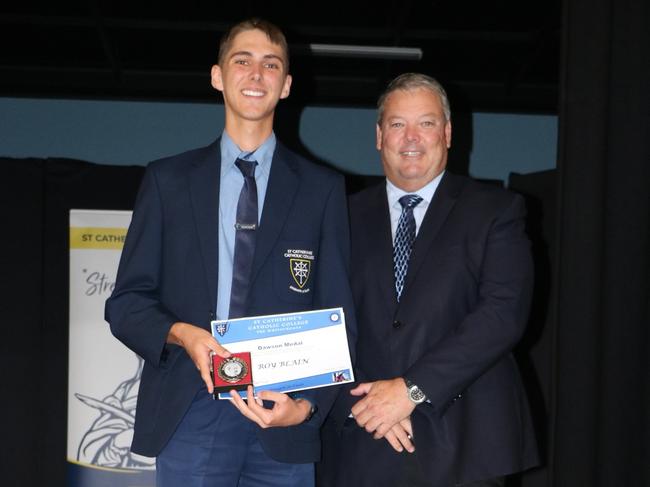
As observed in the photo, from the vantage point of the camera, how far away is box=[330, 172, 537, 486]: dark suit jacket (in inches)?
83.5

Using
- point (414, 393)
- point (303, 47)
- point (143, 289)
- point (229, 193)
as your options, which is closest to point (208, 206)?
point (229, 193)

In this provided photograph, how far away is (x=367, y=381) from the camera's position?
2248mm

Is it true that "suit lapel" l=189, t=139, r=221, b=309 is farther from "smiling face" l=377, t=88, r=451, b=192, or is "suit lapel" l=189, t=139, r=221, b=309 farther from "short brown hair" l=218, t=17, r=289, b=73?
"smiling face" l=377, t=88, r=451, b=192

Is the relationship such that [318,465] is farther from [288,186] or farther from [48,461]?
[48,461]

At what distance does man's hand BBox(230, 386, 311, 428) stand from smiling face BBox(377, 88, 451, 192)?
820mm

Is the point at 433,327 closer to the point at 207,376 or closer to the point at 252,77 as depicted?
the point at 207,376

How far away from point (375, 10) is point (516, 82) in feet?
4.84

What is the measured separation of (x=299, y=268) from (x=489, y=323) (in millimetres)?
543

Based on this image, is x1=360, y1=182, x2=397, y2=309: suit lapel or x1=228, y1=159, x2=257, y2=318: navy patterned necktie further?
x1=360, y1=182, x2=397, y2=309: suit lapel

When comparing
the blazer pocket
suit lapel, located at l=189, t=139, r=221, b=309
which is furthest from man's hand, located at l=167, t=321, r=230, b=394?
the blazer pocket

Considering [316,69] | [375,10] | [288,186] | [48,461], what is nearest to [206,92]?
[316,69]

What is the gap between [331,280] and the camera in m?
2.04

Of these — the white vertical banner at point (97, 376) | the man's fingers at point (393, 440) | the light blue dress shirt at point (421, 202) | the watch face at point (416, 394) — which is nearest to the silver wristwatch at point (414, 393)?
the watch face at point (416, 394)

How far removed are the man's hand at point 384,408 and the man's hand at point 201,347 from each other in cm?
48
